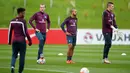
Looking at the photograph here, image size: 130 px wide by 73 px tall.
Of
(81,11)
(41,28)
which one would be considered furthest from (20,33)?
(81,11)

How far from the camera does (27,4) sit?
42375 millimetres

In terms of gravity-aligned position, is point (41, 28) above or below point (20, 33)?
below

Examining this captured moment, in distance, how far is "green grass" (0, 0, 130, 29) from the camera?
40.0 metres

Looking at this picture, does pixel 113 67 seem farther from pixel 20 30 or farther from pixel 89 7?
pixel 89 7

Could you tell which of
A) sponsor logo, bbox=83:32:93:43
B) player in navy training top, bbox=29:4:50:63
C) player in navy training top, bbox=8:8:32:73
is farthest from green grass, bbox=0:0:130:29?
player in navy training top, bbox=8:8:32:73

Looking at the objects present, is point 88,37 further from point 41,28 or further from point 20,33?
point 20,33

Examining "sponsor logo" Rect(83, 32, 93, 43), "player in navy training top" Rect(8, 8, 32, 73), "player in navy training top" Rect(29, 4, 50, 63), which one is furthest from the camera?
"sponsor logo" Rect(83, 32, 93, 43)

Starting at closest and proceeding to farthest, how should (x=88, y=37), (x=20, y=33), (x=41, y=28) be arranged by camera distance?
1. (x=20, y=33)
2. (x=41, y=28)
3. (x=88, y=37)

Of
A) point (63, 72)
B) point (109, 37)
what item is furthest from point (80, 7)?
point (63, 72)

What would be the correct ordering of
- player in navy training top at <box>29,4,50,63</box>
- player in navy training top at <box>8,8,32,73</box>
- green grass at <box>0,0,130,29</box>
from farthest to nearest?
green grass at <box>0,0,130,29</box> → player in navy training top at <box>29,4,50,63</box> → player in navy training top at <box>8,8,32,73</box>

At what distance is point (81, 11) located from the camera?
41.7m

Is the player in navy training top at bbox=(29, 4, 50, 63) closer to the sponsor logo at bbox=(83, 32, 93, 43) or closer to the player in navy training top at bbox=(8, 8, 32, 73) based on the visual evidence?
the player in navy training top at bbox=(8, 8, 32, 73)

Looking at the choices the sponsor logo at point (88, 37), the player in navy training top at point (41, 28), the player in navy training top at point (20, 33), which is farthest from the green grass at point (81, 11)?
the player in navy training top at point (20, 33)

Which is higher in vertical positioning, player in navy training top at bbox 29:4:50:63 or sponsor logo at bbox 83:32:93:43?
player in navy training top at bbox 29:4:50:63
